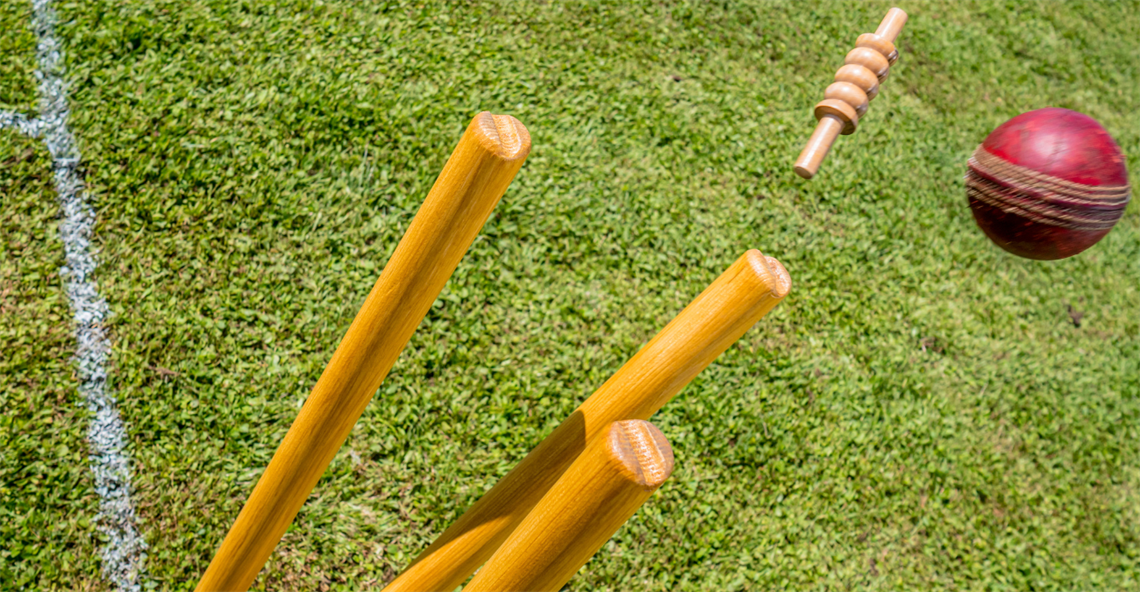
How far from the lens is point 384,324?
1846mm

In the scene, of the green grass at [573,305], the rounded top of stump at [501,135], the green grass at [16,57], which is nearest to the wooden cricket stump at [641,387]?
the rounded top of stump at [501,135]

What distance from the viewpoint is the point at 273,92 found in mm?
4797

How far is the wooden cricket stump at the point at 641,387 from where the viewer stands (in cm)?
172

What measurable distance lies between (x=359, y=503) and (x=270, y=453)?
52 cm

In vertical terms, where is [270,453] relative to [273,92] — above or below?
below

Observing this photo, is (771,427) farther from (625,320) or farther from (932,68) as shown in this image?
(932,68)

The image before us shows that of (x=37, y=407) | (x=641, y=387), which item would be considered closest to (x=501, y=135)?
(x=641, y=387)

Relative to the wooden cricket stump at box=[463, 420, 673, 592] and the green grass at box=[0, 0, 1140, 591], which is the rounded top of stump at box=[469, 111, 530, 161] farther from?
the green grass at box=[0, 0, 1140, 591]

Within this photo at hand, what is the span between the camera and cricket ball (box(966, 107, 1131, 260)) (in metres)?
2.66

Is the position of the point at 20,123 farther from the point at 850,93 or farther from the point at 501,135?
the point at 850,93

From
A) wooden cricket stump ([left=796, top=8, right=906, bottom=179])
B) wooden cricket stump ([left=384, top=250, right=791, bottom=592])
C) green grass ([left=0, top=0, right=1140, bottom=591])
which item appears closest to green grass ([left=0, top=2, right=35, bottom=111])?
green grass ([left=0, top=0, right=1140, bottom=591])

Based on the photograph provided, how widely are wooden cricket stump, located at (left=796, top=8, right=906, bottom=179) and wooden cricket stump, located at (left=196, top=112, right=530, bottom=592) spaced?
107 cm

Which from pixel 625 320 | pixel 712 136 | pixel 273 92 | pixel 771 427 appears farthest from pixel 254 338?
pixel 712 136

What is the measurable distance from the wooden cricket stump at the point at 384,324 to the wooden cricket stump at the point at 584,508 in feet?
1.93
